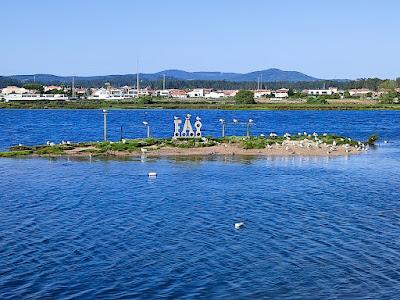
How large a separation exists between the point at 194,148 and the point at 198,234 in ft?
79.6

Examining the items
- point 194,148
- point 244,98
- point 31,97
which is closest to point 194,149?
point 194,148

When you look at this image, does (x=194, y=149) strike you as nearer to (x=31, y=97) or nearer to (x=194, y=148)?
(x=194, y=148)

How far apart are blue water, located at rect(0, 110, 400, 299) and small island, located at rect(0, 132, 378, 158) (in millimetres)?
7415

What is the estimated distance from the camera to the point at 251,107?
138125 millimetres

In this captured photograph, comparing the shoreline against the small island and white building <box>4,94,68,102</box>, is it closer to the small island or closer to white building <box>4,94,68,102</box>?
the small island

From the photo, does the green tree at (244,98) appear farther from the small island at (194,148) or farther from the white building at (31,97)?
the small island at (194,148)

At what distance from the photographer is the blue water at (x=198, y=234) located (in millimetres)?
15070

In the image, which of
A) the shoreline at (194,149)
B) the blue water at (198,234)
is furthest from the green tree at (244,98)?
the blue water at (198,234)

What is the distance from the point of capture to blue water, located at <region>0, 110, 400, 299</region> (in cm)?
1507

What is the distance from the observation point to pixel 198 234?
65.0 ft

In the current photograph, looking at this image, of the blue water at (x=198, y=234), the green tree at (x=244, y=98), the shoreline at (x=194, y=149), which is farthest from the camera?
the green tree at (x=244, y=98)

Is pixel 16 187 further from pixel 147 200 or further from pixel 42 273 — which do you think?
pixel 42 273

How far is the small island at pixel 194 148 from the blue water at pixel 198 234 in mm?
7415

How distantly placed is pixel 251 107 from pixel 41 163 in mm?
103489
